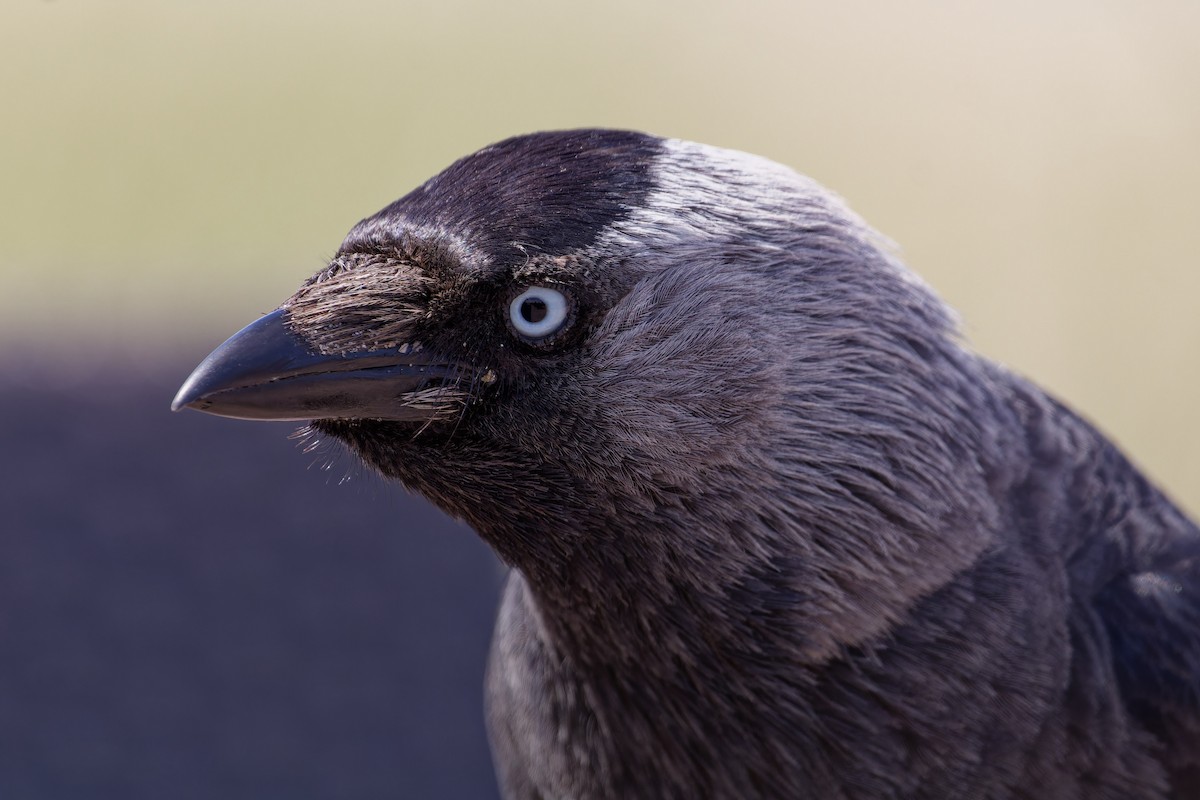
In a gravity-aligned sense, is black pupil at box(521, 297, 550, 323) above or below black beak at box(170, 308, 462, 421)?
above

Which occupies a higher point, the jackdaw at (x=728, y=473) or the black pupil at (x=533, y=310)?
the black pupil at (x=533, y=310)

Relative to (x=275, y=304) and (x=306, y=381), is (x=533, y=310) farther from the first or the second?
(x=275, y=304)

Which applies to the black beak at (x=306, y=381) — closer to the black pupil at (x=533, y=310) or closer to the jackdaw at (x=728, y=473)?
the jackdaw at (x=728, y=473)

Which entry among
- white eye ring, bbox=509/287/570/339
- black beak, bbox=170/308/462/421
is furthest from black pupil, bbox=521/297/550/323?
black beak, bbox=170/308/462/421

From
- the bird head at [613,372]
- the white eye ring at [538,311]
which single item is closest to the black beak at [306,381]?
the bird head at [613,372]

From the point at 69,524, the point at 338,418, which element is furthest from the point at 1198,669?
the point at 69,524

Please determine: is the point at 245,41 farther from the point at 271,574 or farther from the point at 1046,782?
the point at 1046,782

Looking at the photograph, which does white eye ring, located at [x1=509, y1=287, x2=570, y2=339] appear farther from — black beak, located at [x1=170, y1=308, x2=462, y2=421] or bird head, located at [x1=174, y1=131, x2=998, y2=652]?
black beak, located at [x1=170, y1=308, x2=462, y2=421]
